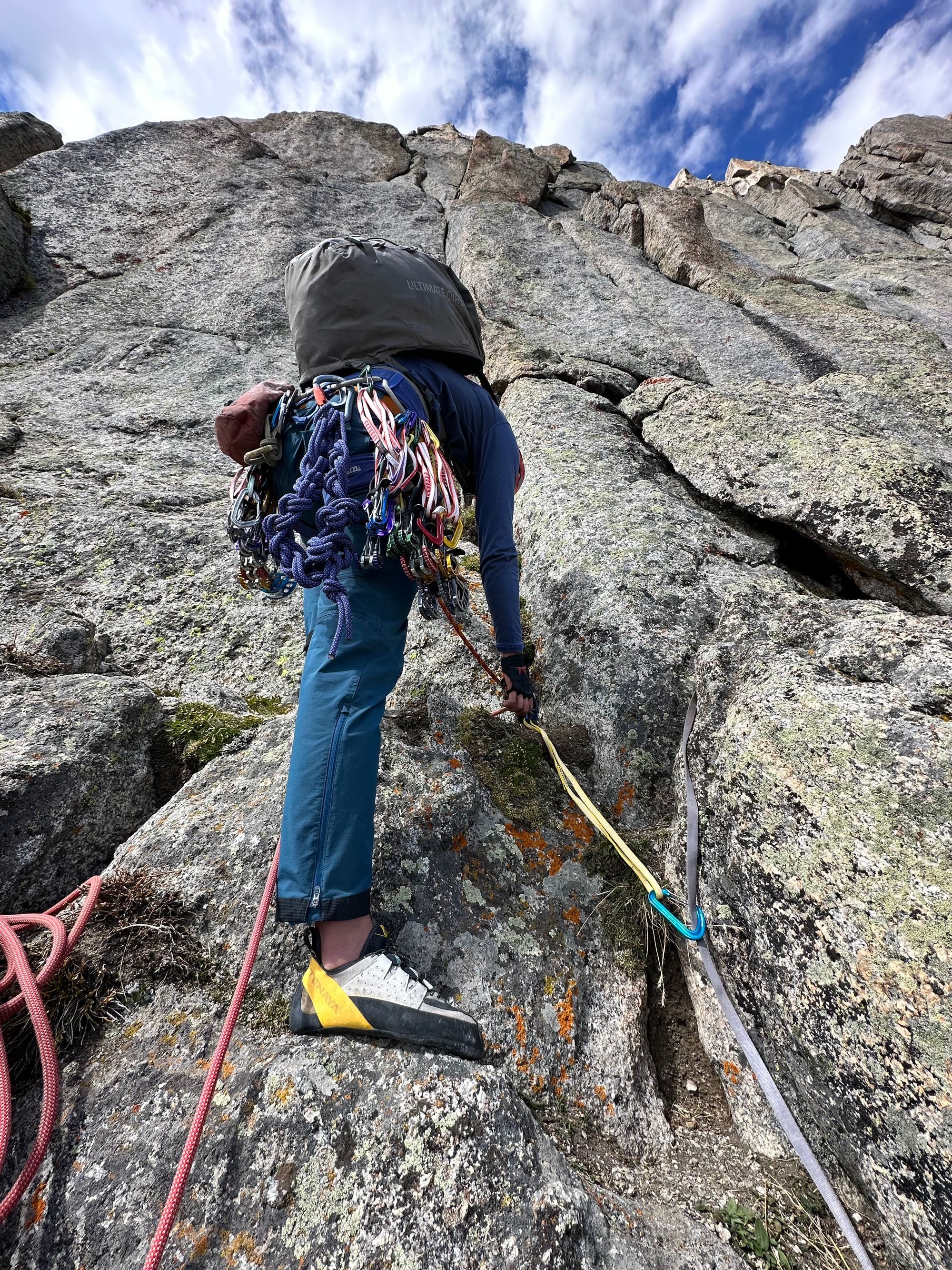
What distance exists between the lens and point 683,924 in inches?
129

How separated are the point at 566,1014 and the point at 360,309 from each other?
172 inches

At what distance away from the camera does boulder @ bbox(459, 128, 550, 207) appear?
16.4 meters

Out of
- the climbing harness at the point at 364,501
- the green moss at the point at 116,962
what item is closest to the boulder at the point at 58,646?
the green moss at the point at 116,962

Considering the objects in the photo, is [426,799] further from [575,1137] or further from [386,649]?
[575,1137]

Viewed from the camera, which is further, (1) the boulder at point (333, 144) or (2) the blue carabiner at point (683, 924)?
(1) the boulder at point (333, 144)

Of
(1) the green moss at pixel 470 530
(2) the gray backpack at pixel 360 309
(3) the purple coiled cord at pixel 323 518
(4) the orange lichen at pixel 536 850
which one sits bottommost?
(4) the orange lichen at pixel 536 850

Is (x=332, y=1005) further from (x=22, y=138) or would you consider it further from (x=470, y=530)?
(x=22, y=138)

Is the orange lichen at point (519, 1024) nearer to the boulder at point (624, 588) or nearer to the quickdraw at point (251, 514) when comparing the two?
the boulder at point (624, 588)

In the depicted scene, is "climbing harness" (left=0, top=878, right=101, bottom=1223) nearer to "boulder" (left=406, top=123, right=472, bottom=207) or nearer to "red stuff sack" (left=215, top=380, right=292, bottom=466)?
"red stuff sack" (left=215, top=380, right=292, bottom=466)

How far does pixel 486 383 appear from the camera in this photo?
34.0 feet

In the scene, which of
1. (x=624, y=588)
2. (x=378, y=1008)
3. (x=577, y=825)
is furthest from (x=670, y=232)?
(x=378, y=1008)

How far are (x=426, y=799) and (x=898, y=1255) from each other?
280cm

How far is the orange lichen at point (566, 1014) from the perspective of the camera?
3.03m

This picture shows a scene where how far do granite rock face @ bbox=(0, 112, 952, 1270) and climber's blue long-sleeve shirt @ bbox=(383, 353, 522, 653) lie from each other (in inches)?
41.4
